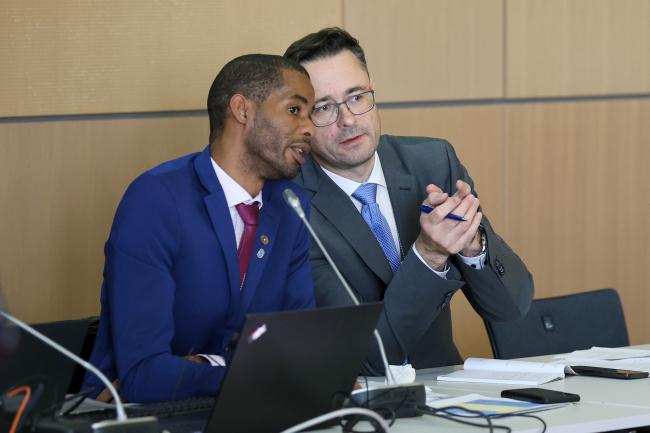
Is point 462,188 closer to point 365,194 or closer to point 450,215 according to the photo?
point 450,215

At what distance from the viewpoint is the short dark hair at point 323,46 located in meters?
3.32

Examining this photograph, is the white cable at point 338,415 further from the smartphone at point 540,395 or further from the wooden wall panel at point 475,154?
the wooden wall panel at point 475,154

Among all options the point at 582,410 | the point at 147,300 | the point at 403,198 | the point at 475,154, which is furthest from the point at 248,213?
the point at 475,154

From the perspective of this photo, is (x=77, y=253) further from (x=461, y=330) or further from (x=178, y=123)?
(x=461, y=330)

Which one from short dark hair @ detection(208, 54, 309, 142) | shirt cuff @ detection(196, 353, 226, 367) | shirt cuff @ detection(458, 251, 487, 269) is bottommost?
shirt cuff @ detection(196, 353, 226, 367)

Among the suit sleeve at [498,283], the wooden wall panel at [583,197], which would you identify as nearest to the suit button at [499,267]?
the suit sleeve at [498,283]

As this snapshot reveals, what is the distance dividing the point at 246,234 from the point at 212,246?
13 centimetres

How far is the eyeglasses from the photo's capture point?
3.27 m

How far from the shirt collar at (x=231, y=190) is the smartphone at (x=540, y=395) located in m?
0.84

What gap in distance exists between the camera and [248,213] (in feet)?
9.59

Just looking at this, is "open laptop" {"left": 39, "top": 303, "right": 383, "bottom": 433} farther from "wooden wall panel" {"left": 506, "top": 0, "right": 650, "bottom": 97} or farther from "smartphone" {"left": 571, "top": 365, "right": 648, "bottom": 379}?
"wooden wall panel" {"left": 506, "top": 0, "right": 650, "bottom": 97}

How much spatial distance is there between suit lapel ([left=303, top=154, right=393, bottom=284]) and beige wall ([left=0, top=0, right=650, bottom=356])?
637mm

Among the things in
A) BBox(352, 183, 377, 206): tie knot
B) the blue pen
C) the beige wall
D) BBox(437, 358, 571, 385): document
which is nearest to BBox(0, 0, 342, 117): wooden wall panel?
the beige wall

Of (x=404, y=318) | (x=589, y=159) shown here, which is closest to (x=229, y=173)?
(x=404, y=318)
